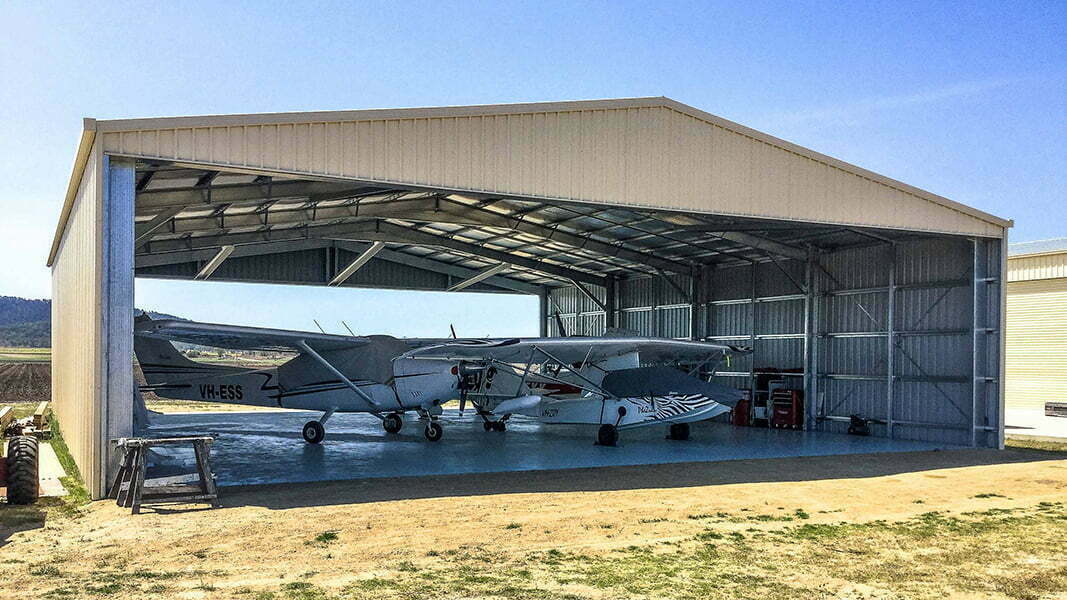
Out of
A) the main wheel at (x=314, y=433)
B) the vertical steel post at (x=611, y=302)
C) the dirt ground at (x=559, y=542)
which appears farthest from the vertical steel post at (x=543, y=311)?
the dirt ground at (x=559, y=542)

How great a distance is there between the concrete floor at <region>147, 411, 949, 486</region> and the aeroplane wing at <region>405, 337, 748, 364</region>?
1.85 metres

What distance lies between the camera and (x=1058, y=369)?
29594 millimetres

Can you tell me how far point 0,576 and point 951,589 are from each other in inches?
→ 295

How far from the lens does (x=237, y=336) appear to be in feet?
48.6

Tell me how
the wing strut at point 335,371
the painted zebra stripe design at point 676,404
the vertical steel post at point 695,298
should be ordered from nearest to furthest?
the wing strut at point 335,371, the painted zebra stripe design at point 676,404, the vertical steel post at point 695,298

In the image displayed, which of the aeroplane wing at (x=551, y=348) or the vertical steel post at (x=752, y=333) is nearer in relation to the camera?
the aeroplane wing at (x=551, y=348)

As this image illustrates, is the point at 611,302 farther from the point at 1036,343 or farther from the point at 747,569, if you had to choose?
the point at 747,569

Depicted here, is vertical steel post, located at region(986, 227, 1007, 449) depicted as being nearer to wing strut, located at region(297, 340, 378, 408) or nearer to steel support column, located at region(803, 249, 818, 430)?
steel support column, located at region(803, 249, 818, 430)

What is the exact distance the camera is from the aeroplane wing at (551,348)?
17.2m

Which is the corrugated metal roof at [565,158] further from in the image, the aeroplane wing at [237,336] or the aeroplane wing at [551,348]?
the aeroplane wing at [551,348]

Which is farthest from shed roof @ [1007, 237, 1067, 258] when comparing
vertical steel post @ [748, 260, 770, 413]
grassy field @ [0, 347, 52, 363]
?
grassy field @ [0, 347, 52, 363]

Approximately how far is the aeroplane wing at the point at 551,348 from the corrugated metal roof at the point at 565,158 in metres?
3.71

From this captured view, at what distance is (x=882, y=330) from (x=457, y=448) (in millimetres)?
11088

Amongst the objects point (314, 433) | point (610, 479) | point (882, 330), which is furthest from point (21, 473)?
point (882, 330)
